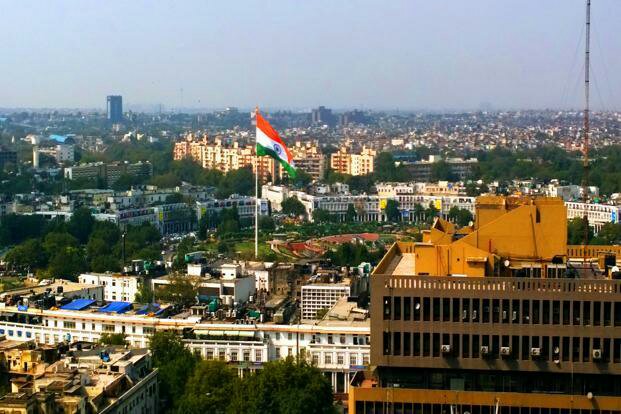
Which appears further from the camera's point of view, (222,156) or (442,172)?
(222,156)

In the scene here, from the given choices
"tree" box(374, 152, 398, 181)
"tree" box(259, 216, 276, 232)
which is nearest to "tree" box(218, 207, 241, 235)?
"tree" box(259, 216, 276, 232)

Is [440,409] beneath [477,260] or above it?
beneath

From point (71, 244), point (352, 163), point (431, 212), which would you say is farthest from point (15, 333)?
point (352, 163)

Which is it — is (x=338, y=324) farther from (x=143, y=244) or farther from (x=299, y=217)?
(x=299, y=217)

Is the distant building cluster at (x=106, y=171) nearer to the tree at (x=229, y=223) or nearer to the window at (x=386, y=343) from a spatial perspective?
the tree at (x=229, y=223)

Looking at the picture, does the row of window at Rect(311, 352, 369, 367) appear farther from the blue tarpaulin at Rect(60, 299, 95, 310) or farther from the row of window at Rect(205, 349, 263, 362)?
the blue tarpaulin at Rect(60, 299, 95, 310)

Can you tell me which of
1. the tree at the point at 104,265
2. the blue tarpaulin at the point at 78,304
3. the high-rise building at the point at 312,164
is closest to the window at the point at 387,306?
the blue tarpaulin at the point at 78,304

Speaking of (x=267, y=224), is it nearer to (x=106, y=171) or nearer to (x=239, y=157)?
(x=106, y=171)

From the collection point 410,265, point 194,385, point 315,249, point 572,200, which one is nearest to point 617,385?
point 410,265
